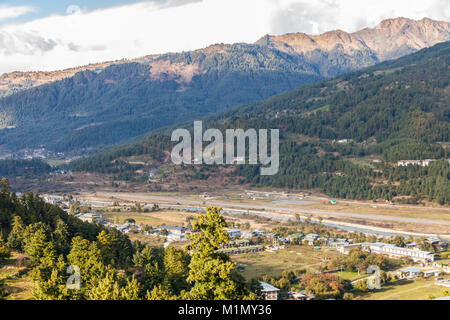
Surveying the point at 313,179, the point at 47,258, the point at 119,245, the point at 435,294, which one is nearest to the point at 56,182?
the point at 313,179

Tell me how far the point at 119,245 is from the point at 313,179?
261 ft

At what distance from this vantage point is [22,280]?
3266cm

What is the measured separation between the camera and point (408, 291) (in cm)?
4153

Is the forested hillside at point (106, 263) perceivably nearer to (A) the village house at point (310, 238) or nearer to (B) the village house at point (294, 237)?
(B) the village house at point (294, 237)

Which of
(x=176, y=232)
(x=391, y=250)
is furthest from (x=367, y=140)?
(x=176, y=232)

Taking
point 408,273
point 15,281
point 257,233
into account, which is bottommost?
point 408,273

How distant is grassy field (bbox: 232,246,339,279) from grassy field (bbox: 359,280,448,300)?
8.96m

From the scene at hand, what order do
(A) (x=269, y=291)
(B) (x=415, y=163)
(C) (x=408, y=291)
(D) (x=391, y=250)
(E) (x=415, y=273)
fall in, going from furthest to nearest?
1. (B) (x=415, y=163)
2. (D) (x=391, y=250)
3. (E) (x=415, y=273)
4. (C) (x=408, y=291)
5. (A) (x=269, y=291)

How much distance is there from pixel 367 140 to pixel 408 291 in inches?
4233

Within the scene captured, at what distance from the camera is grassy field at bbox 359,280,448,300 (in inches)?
1550

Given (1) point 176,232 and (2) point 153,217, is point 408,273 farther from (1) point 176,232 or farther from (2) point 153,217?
(2) point 153,217
